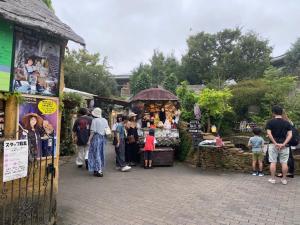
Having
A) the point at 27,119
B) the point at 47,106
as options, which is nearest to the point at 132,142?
the point at 47,106

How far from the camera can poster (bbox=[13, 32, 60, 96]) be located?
447 cm

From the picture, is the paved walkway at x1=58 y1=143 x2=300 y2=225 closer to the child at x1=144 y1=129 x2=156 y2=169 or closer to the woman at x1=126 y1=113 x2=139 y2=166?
the child at x1=144 y1=129 x2=156 y2=169

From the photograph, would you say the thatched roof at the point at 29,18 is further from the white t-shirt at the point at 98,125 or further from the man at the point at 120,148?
the man at the point at 120,148

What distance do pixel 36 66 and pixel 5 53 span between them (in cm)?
54

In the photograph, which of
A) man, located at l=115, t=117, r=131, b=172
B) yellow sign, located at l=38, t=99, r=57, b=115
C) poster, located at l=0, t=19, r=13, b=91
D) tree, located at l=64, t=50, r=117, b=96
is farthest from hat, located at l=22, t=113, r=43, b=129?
tree, located at l=64, t=50, r=117, b=96

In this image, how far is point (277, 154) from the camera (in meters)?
7.73

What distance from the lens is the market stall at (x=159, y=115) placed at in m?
10.9

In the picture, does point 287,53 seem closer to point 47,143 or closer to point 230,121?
point 230,121

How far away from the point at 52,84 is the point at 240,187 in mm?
4911

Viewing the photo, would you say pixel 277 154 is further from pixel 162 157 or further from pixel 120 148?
pixel 120 148

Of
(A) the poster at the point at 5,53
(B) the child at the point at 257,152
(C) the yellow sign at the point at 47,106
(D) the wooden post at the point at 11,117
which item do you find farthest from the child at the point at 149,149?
(A) the poster at the point at 5,53

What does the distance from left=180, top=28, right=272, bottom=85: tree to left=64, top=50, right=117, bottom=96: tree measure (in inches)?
421

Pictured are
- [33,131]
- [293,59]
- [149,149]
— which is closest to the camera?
[33,131]

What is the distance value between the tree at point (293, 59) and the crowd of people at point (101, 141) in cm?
2459
